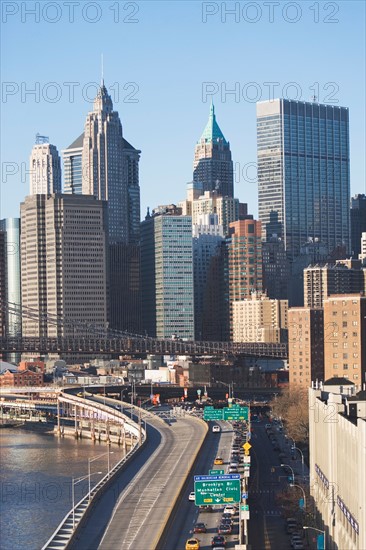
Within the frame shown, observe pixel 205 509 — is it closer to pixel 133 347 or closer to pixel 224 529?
pixel 224 529

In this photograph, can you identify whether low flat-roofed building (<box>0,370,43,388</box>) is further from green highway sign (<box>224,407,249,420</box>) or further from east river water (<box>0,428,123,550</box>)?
green highway sign (<box>224,407,249,420</box>)

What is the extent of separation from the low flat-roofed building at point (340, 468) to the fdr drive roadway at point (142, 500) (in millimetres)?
6375

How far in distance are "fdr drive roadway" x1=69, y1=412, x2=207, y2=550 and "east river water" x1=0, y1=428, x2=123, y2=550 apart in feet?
10.2

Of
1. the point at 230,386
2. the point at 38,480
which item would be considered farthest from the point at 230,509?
the point at 230,386

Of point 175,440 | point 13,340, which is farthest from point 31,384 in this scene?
point 175,440

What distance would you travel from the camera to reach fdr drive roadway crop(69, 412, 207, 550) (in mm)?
52875

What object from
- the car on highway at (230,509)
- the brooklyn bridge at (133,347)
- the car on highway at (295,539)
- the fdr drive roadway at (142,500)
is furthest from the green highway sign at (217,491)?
the brooklyn bridge at (133,347)

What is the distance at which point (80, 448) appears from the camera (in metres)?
115

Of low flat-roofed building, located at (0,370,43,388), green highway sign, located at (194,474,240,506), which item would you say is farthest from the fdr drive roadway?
low flat-roofed building, located at (0,370,43,388)

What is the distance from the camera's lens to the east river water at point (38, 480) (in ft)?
212

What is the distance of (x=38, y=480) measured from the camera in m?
86.2

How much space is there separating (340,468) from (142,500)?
1428 cm

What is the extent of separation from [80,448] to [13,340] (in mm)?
67810

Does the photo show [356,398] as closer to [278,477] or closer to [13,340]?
[278,477]
